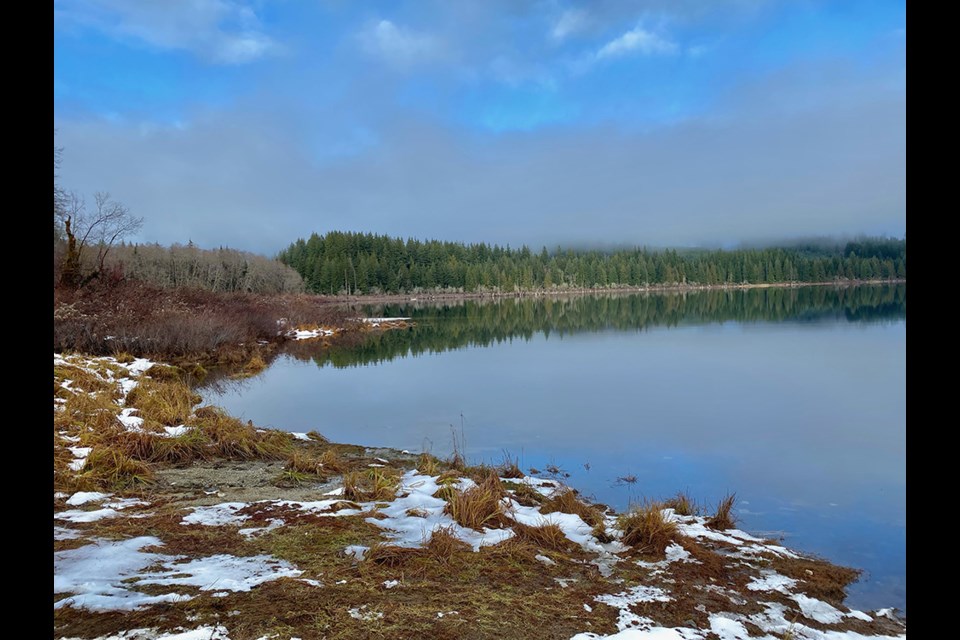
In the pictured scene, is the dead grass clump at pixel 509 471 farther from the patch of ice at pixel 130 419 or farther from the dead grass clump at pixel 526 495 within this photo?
the patch of ice at pixel 130 419

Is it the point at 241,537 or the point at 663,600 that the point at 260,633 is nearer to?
the point at 241,537

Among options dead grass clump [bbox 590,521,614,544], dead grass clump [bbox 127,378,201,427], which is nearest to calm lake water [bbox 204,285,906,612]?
dead grass clump [bbox 127,378,201,427]

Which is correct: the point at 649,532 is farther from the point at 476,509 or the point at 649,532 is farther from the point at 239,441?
the point at 239,441

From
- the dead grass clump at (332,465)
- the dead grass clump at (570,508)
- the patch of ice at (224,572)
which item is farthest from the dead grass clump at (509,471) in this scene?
the patch of ice at (224,572)

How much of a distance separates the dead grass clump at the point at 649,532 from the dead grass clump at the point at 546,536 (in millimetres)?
667

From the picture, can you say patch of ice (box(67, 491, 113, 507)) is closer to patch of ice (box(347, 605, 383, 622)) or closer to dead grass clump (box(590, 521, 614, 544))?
patch of ice (box(347, 605, 383, 622))

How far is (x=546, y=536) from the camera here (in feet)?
19.7

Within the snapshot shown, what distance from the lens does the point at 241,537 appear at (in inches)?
215

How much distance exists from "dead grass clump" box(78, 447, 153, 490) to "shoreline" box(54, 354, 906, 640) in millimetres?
26

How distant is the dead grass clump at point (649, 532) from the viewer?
5992 mm

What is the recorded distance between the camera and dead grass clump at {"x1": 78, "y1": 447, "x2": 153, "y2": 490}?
724cm

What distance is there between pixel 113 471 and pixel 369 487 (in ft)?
10.9

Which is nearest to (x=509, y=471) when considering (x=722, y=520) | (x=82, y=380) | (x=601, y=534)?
(x=601, y=534)
